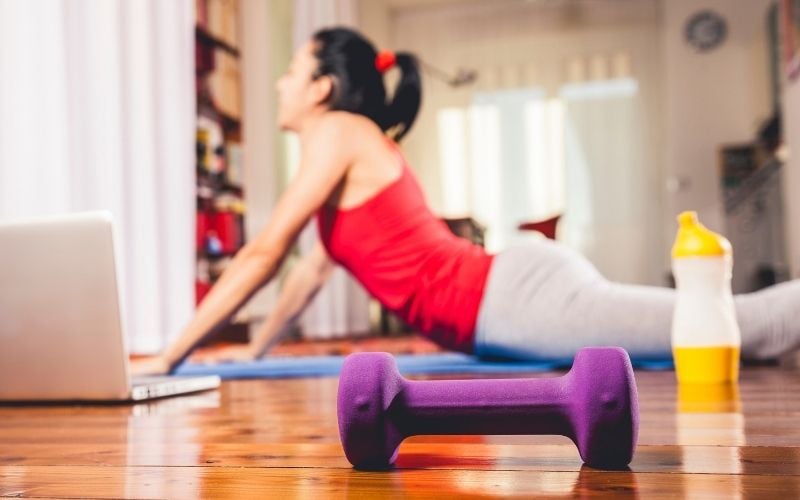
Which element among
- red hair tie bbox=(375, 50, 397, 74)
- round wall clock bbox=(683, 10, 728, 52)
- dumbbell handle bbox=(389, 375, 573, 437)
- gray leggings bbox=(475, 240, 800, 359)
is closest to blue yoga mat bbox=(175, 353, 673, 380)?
gray leggings bbox=(475, 240, 800, 359)

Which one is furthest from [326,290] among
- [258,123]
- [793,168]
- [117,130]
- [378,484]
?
[378,484]

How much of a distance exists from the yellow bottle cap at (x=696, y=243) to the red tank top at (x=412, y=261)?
59cm

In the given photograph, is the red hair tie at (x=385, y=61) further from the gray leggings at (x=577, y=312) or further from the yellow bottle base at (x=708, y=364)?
the yellow bottle base at (x=708, y=364)

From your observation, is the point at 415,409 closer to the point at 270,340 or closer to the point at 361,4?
the point at 270,340

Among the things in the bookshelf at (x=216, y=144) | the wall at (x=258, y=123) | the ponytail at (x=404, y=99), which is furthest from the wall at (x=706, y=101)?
the ponytail at (x=404, y=99)

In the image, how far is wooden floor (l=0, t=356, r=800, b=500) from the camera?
0.60m

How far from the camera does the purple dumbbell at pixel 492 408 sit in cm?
62

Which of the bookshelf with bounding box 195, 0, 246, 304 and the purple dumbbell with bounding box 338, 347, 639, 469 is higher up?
the bookshelf with bounding box 195, 0, 246, 304

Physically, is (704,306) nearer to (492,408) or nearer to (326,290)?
(492,408)

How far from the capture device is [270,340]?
2.25 m

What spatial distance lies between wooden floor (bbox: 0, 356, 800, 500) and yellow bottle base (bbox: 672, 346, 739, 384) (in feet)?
0.49

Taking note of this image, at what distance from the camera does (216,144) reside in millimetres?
4102

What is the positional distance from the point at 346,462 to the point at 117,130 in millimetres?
2231

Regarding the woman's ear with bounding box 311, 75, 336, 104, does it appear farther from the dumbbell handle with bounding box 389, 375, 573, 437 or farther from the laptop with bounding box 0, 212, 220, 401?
the dumbbell handle with bounding box 389, 375, 573, 437
